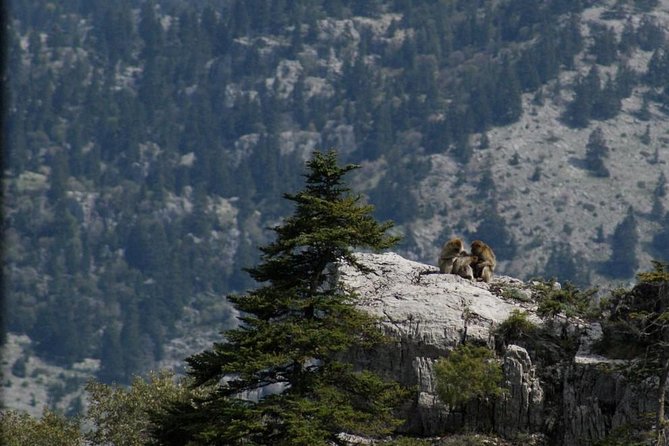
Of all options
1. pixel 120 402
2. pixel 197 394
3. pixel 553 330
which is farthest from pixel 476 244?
pixel 120 402

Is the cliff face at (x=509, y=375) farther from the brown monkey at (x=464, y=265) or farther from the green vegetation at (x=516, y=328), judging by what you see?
the brown monkey at (x=464, y=265)

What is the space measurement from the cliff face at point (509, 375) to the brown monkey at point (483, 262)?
9.16 feet

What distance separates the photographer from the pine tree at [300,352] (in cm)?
4312

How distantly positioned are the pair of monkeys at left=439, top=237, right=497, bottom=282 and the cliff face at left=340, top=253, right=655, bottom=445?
274cm

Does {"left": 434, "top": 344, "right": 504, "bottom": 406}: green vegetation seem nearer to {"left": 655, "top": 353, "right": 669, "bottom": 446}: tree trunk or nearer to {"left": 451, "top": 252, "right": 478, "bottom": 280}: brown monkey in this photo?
{"left": 655, "top": 353, "right": 669, "bottom": 446}: tree trunk

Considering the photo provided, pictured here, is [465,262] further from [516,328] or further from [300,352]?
[300,352]

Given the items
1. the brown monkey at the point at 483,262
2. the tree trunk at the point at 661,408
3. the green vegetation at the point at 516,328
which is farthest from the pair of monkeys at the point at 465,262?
the tree trunk at the point at 661,408

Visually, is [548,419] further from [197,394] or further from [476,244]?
[197,394]

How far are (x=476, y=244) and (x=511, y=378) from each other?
6.66 m

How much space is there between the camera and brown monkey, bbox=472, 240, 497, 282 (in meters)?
51.9

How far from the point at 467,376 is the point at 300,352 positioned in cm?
461

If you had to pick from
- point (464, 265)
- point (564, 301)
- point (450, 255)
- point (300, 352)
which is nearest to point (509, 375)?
point (564, 301)

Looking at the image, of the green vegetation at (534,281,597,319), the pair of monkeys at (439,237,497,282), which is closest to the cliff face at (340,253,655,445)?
the green vegetation at (534,281,597,319)

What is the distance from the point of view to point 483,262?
5222 centimetres
